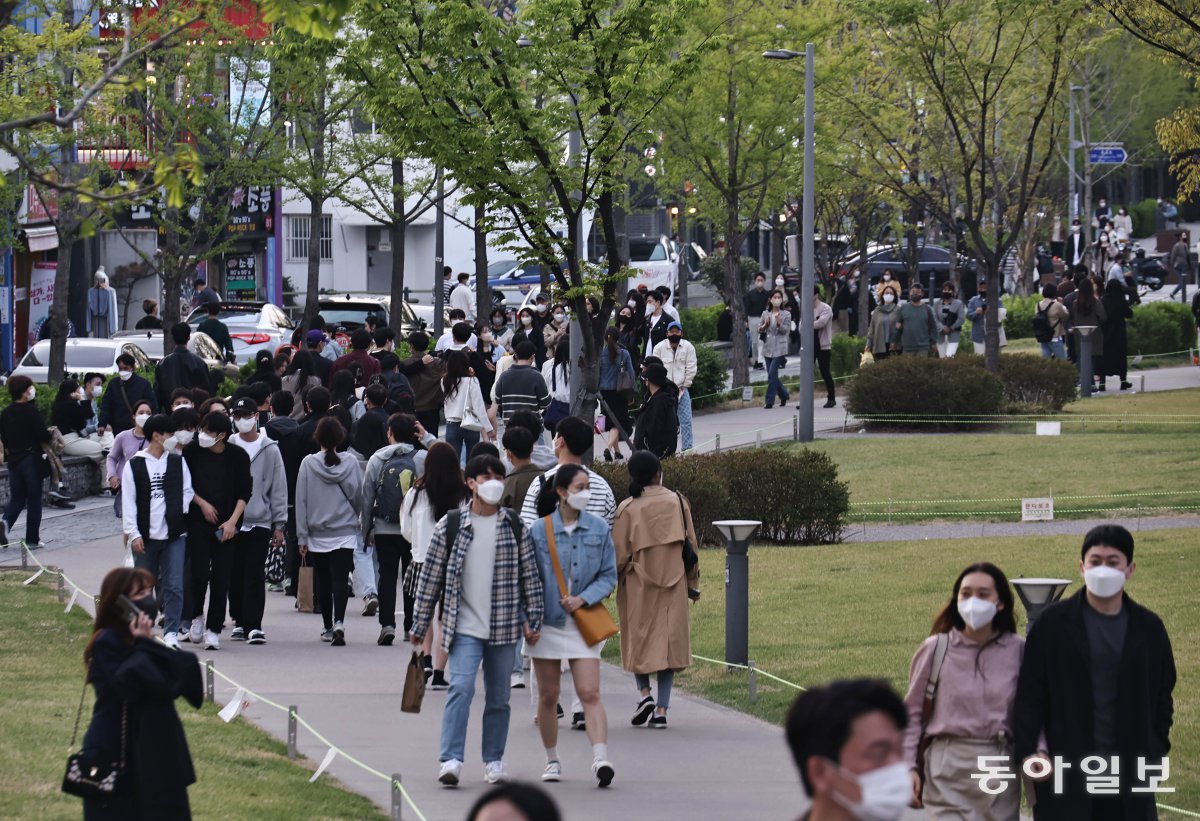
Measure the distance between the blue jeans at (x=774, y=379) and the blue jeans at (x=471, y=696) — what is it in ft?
67.9

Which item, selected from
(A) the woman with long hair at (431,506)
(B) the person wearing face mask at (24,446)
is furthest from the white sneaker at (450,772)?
(B) the person wearing face mask at (24,446)

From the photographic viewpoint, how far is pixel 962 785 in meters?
6.93

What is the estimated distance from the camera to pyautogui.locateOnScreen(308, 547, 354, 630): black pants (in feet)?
44.7

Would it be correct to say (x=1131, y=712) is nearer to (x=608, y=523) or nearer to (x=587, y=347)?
(x=608, y=523)

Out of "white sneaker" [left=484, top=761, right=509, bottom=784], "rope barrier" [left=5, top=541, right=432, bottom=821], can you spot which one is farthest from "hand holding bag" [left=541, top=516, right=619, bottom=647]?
"rope barrier" [left=5, top=541, right=432, bottom=821]

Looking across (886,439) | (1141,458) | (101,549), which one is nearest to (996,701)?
(101,549)

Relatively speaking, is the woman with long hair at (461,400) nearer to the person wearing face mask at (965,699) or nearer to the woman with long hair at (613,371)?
the woman with long hair at (613,371)

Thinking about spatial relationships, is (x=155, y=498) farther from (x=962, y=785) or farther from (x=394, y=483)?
(x=962, y=785)

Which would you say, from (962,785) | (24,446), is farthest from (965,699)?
(24,446)

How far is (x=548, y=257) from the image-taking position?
1727 cm

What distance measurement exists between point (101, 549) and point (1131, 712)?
13000 mm

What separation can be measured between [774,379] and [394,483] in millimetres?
17582

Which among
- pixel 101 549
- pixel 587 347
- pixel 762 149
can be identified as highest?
pixel 762 149

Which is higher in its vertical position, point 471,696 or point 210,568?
point 210,568
